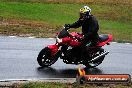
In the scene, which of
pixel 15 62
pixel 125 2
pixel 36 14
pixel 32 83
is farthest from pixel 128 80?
pixel 125 2

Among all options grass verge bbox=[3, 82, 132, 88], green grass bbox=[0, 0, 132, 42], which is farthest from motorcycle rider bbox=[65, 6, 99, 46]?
green grass bbox=[0, 0, 132, 42]

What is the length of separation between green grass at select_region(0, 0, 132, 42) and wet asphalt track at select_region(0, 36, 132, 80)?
10.6 ft

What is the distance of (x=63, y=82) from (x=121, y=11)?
23019 millimetres

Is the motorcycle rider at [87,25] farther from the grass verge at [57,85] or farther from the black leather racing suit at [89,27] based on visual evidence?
the grass verge at [57,85]

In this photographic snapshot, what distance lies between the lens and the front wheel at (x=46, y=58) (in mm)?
15078

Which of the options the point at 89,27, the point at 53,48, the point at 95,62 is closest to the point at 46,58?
the point at 53,48

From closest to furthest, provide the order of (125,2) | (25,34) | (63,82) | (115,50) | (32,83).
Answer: (32,83), (63,82), (115,50), (25,34), (125,2)

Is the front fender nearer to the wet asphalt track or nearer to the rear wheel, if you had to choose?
the wet asphalt track

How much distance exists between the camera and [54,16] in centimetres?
3141

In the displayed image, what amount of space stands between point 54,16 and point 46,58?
16.3m

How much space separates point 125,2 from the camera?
4066 centimetres

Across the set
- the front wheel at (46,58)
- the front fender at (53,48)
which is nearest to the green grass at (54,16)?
the front wheel at (46,58)

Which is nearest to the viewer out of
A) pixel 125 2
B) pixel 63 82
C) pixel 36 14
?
pixel 63 82

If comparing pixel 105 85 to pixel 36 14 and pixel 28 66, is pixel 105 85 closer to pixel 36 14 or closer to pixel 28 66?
pixel 28 66
